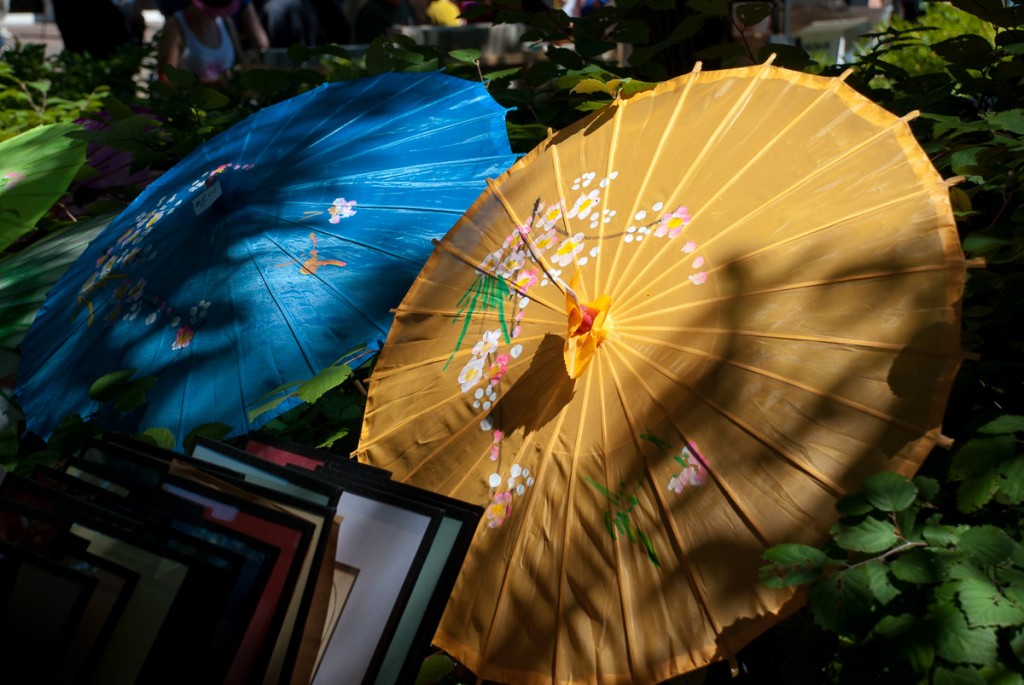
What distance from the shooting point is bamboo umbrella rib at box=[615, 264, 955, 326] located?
5.47ft

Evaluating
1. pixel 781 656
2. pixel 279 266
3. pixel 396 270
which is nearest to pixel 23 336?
pixel 279 266

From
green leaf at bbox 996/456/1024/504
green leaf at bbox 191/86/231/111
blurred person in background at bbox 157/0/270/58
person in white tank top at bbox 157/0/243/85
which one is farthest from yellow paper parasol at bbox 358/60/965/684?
blurred person in background at bbox 157/0/270/58

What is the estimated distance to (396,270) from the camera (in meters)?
2.64

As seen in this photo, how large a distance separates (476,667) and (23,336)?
2045mm

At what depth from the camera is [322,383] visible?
2367 mm

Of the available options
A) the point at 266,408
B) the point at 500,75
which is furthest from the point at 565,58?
the point at 266,408

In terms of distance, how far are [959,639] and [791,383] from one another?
0.45m

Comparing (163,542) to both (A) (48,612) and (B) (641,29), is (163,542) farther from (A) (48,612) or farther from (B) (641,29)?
(B) (641,29)

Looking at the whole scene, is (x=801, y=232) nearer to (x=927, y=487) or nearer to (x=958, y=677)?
(x=927, y=487)

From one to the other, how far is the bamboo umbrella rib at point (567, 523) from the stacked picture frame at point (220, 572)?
0.22 m

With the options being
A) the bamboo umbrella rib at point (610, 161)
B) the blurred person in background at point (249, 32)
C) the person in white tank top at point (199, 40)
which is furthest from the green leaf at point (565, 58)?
the blurred person in background at point (249, 32)

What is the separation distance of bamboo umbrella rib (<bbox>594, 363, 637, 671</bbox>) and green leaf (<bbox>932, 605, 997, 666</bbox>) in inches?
18.4

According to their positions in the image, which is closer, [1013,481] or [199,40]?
[1013,481]

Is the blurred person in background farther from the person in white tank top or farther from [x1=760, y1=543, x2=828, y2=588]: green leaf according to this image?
[x1=760, y1=543, x2=828, y2=588]: green leaf
